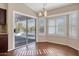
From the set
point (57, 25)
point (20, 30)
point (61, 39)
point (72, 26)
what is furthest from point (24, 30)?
point (72, 26)

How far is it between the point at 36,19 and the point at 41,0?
794 millimetres

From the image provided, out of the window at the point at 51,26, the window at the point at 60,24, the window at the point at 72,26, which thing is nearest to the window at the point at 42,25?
the window at the point at 51,26

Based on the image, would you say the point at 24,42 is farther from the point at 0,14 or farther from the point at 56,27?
the point at 0,14

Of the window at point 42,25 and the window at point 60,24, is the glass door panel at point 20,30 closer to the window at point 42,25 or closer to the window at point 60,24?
the window at point 42,25

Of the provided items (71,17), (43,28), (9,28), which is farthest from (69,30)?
(9,28)

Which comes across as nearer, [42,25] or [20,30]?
[20,30]

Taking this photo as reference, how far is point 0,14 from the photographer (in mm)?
2703

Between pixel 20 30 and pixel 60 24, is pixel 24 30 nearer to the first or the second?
pixel 20 30

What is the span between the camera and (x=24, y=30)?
224 cm

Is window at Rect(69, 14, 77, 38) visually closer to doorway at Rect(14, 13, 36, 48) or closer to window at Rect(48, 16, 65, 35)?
window at Rect(48, 16, 65, 35)

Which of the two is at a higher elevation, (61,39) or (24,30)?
(24,30)

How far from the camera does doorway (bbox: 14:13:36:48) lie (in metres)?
2.17

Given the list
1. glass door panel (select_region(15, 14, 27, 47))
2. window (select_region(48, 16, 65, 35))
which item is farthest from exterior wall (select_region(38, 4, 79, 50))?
glass door panel (select_region(15, 14, 27, 47))

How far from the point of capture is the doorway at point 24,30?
217cm
